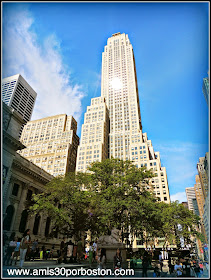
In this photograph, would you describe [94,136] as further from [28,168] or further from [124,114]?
Result: [28,168]

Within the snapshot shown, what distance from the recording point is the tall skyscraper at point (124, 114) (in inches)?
3853

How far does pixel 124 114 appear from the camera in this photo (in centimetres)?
12838

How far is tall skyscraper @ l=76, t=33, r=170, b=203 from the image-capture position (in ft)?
321

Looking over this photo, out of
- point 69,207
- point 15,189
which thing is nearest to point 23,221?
point 15,189

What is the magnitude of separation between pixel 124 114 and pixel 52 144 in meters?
50.4

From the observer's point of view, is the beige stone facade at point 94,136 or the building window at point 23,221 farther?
the beige stone facade at point 94,136

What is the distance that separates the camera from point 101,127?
11500 centimetres

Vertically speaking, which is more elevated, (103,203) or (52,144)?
(52,144)

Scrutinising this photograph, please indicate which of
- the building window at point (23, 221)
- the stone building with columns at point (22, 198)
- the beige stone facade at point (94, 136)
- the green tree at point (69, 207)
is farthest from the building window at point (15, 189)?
the beige stone facade at point (94, 136)

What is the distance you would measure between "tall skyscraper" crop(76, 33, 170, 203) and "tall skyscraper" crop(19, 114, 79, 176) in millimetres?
7935

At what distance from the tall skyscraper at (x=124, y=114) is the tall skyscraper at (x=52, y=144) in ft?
26.0

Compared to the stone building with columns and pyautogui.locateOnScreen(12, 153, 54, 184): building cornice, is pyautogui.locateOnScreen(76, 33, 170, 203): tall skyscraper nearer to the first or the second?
pyautogui.locateOnScreen(12, 153, 54, 184): building cornice

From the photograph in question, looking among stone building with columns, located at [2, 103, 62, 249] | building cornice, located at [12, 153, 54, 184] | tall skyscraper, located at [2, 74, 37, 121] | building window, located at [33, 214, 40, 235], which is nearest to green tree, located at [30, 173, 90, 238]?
stone building with columns, located at [2, 103, 62, 249]

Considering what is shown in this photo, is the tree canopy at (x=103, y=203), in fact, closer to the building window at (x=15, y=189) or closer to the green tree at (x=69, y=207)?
the green tree at (x=69, y=207)
